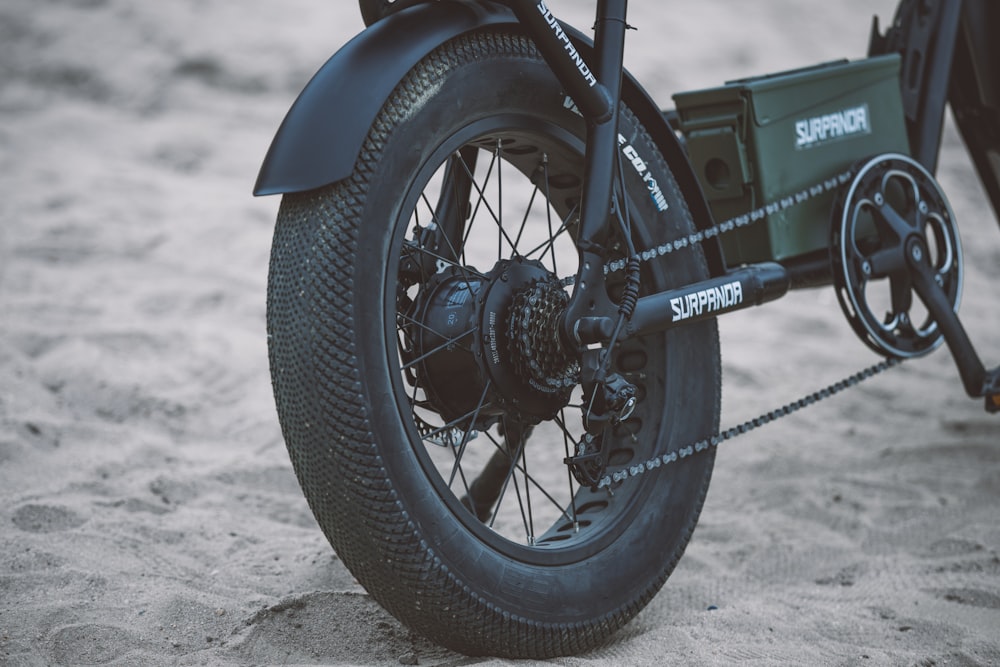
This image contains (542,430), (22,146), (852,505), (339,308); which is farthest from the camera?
(22,146)

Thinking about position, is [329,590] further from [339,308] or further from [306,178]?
[306,178]

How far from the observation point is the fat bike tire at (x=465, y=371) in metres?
1.63

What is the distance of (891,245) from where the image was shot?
254cm

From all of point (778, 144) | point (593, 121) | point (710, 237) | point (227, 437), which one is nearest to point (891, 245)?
point (778, 144)

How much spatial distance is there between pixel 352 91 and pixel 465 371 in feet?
1.68

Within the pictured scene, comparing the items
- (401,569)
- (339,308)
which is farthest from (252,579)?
(339,308)

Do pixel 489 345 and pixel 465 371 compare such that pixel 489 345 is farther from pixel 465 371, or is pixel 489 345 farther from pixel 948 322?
pixel 948 322

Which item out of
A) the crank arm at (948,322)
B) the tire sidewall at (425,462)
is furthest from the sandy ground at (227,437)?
the crank arm at (948,322)

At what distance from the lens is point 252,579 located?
86.8 inches

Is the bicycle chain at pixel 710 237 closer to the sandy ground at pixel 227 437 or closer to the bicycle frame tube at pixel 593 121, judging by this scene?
the bicycle frame tube at pixel 593 121

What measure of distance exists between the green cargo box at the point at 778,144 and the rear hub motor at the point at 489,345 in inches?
30.8

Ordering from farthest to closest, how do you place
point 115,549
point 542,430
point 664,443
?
point 542,430, point 115,549, point 664,443

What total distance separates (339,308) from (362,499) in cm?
29

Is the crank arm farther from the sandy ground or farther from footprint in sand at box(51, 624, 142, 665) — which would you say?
footprint in sand at box(51, 624, 142, 665)
